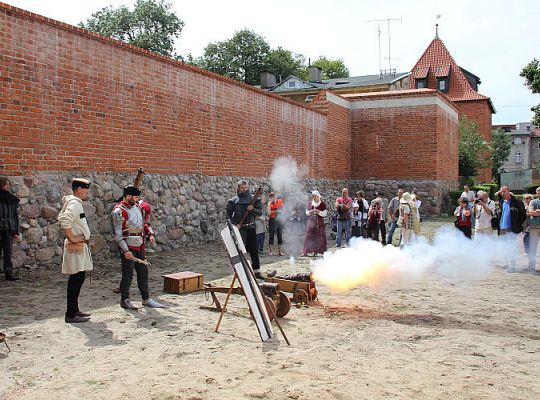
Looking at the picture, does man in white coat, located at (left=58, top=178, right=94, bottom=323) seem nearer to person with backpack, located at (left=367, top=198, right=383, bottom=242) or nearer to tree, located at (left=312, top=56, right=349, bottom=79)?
person with backpack, located at (left=367, top=198, right=383, bottom=242)

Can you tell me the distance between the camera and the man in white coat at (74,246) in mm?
6164

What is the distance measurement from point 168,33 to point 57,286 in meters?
48.2

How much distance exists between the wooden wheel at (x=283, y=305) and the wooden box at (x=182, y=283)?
202 cm

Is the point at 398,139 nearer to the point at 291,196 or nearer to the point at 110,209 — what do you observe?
the point at 291,196

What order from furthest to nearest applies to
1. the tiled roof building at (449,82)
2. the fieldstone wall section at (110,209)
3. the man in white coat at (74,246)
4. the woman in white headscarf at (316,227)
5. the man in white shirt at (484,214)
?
the tiled roof building at (449,82), the woman in white headscarf at (316,227), the man in white shirt at (484,214), the fieldstone wall section at (110,209), the man in white coat at (74,246)

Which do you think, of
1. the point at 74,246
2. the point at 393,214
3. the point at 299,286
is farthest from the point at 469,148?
the point at 74,246

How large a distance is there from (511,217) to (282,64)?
51.1 m

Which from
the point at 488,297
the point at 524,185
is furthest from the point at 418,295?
the point at 524,185

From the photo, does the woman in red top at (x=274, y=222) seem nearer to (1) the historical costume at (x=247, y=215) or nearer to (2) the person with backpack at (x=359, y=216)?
(2) the person with backpack at (x=359, y=216)

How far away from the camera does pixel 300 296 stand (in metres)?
7.49

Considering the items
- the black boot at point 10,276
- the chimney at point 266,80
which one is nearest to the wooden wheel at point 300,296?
the black boot at point 10,276

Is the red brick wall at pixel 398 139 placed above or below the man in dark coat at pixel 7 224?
above

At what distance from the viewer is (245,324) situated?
21.2 ft

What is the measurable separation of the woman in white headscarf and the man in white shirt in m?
3.53
